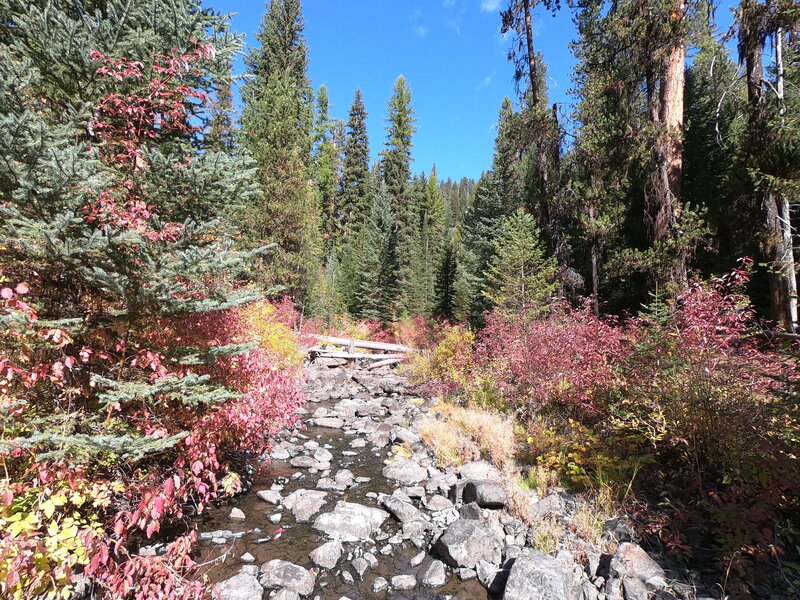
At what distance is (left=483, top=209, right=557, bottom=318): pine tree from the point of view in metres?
11.3

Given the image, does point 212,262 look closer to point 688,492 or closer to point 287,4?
point 688,492

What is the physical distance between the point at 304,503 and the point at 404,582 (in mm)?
2201

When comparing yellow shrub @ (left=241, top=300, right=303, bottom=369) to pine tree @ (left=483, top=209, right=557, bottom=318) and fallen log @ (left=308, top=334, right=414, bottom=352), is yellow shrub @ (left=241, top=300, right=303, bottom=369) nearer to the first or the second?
fallen log @ (left=308, top=334, right=414, bottom=352)

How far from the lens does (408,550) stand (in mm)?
4930

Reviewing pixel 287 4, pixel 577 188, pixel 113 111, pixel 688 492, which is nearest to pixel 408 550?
pixel 688 492

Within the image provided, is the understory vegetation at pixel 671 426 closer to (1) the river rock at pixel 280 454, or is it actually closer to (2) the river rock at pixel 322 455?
(2) the river rock at pixel 322 455

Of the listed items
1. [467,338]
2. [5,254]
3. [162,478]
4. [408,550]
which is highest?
[5,254]

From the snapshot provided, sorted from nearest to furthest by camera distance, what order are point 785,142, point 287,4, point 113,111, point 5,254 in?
1. point 5,254
2. point 113,111
3. point 785,142
4. point 287,4

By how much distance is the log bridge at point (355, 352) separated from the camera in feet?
58.0

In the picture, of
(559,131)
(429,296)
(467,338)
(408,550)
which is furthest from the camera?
(429,296)

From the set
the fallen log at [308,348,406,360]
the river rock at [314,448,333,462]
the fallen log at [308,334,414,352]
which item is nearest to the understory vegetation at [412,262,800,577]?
the river rock at [314,448,333,462]

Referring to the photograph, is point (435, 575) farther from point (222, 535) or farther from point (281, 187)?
point (281, 187)

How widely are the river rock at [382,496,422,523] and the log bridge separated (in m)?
11.1

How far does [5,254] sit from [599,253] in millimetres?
12383
